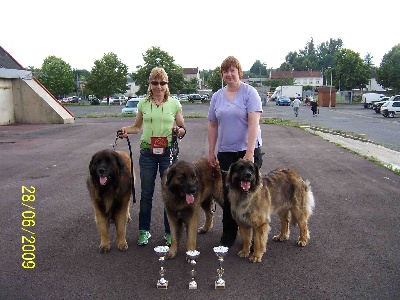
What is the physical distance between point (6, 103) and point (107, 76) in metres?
55.4

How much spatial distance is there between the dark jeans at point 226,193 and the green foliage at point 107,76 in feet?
262

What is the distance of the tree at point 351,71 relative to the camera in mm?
82000

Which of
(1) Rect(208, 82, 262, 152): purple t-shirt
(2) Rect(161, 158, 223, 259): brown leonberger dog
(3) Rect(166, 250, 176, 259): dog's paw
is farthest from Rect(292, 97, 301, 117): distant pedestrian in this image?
(3) Rect(166, 250, 176, 259): dog's paw

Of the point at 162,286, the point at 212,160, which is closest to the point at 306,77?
the point at 212,160

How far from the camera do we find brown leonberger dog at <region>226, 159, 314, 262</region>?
5.10 m

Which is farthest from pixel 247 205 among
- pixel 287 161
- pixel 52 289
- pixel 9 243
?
pixel 287 161

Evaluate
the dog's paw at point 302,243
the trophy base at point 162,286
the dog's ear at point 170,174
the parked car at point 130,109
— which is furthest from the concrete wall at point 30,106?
the trophy base at point 162,286

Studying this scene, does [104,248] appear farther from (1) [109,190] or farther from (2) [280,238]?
(2) [280,238]

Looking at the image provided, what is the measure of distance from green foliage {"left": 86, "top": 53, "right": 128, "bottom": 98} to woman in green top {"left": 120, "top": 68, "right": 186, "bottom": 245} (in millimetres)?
79593

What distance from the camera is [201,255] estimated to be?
5441mm

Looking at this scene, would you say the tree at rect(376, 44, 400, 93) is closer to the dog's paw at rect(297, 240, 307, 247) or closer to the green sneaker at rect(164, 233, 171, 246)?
the dog's paw at rect(297, 240, 307, 247)

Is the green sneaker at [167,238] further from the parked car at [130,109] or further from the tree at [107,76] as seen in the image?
the tree at [107,76]

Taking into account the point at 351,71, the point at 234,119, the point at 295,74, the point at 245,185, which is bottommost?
the point at 245,185

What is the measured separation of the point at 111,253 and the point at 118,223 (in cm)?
A: 40
